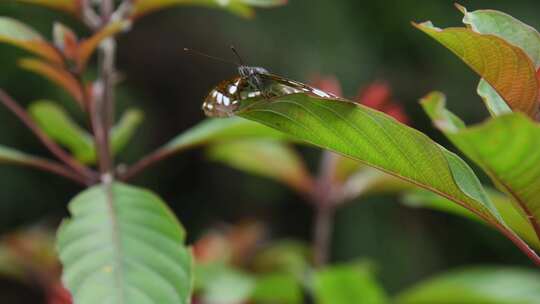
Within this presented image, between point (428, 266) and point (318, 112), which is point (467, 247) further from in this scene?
point (318, 112)

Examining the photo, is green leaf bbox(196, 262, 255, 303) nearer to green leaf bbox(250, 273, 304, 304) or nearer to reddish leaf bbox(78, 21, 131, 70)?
green leaf bbox(250, 273, 304, 304)

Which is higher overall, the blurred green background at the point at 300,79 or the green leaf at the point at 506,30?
the blurred green background at the point at 300,79

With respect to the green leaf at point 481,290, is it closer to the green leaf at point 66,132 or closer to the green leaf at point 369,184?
the green leaf at point 369,184

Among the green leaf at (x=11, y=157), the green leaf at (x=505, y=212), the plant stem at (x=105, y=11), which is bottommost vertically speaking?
the green leaf at (x=505, y=212)

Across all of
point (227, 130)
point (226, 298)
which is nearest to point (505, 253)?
point (226, 298)

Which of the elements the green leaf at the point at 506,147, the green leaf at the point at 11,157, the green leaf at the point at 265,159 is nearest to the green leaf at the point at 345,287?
the green leaf at the point at 265,159

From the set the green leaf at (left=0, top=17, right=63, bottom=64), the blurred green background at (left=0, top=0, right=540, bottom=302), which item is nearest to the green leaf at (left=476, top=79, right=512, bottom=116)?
the green leaf at (left=0, top=17, right=63, bottom=64)
